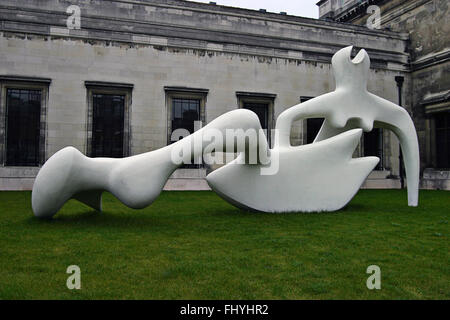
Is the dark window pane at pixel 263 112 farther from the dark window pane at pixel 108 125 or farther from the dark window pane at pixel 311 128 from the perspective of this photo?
the dark window pane at pixel 108 125

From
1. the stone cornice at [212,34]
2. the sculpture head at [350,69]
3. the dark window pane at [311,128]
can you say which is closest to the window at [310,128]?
the dark window pane at [311,128]

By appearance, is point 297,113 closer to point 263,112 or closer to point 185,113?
point 185,113

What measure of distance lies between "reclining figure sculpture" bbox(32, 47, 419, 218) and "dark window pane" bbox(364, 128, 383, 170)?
11646 mm

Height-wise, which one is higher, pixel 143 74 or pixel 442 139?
pixel 143 74

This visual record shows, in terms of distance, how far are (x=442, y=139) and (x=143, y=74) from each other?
1634cm

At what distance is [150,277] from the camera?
164 inches

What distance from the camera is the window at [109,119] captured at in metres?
18.5

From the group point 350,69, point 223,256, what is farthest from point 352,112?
point 223,256

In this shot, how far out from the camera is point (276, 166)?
9.17m

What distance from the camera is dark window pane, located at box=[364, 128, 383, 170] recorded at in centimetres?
2288

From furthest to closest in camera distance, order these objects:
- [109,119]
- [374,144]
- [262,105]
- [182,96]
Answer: [374,144], [262,105], [182,96], [109,119]

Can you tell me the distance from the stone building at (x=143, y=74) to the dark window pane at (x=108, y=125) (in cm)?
5

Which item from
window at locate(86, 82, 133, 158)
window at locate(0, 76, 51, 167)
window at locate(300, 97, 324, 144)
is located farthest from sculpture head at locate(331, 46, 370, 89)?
window at locate(0, 76, 51, 167)

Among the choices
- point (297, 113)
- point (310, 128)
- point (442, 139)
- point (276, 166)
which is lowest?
point (276, 166)
